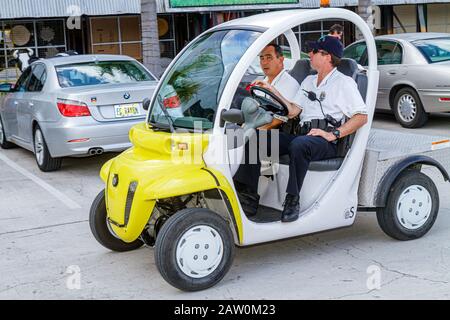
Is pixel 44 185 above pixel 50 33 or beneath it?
beneath

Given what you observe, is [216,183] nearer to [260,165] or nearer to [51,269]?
[260,165]

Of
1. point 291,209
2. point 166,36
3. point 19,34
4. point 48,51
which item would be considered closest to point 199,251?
point 291,209

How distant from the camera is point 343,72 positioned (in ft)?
17.8

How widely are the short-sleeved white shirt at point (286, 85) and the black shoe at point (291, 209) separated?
866mm

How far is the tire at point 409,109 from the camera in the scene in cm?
1109

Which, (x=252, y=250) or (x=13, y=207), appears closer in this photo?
(x=252, y=250)

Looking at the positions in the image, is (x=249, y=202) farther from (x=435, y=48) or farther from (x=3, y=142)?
(x=435, y=48)

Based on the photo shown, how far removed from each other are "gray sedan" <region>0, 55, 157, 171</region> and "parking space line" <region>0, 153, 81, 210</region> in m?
0.27

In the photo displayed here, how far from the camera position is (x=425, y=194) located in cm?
550

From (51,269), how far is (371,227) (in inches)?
109

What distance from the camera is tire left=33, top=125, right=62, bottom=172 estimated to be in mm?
8875

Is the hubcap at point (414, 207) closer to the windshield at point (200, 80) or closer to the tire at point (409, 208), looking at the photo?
the tire at point (409, 208)

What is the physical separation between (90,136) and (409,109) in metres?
5.60
